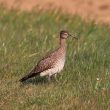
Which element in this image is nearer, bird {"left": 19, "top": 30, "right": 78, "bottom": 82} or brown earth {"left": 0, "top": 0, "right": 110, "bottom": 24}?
bird {"left": 19, "top": 30, "right": 78, "bottom": 82}

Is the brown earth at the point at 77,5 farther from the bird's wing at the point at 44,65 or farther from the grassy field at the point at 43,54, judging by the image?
the bird's wing at the point at 44,65

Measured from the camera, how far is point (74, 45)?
50.8ft

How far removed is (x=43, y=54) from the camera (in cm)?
1447

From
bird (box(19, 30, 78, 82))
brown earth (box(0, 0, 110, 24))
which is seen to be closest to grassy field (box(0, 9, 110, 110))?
bird (box(19, 30, 78, 82))

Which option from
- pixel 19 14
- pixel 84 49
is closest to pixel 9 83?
pixel 84 49

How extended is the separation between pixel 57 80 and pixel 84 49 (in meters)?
2.56

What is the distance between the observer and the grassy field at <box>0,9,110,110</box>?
1097 centimetres

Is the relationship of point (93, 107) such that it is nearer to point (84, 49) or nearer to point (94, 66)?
point (94, 66)

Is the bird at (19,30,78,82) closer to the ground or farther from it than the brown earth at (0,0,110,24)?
closer to the ground

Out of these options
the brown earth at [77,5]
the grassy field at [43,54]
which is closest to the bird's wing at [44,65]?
the grassy field at [43,54]

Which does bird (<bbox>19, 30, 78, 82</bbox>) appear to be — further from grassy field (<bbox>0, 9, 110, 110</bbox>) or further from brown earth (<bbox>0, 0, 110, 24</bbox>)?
brown earth (<bbox>0, 0, 110, 24</bbox>)

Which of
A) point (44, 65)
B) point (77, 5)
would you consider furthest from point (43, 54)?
point (77, 5)

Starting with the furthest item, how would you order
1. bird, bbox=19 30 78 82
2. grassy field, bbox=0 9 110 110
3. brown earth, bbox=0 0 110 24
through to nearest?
1. brown earth, bbox=0 0 110 24
2. bird, bbox=19 30 78 82
3. grassy field, bbox=0 9 110 110

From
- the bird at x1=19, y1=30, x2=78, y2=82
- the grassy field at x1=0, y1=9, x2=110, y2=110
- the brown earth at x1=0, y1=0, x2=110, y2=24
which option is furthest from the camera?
the brown earth at x1=0, y1=0, x2=110, y2=24
